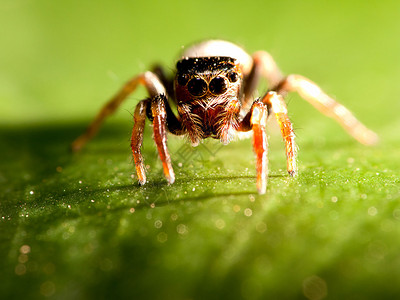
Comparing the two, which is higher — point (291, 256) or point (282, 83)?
point (282, 83)

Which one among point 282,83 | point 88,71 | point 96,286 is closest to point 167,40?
point 88,71

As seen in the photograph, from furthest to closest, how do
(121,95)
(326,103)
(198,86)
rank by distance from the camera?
(121,95) < (326,103) < (198,86)

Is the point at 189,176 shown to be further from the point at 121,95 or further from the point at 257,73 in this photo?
the point at 257,73

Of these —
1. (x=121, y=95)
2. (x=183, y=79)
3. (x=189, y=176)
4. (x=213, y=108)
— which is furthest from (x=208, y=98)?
(x=121, y=95)

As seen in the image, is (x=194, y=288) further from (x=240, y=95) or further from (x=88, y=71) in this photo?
(x=88, y=71)

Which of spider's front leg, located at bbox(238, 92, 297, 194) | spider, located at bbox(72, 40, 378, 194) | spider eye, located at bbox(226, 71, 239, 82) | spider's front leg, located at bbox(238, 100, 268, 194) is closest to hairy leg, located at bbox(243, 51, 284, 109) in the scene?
spider, located at bbox(72, 40, 378, 194)

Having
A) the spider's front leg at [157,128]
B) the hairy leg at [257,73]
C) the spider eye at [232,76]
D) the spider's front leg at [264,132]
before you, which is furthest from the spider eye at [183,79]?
the hairy leg at [257,73]

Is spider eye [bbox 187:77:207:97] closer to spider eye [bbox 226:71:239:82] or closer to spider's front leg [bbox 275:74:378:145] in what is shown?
spider eye [bbox 226:71:239:82]
